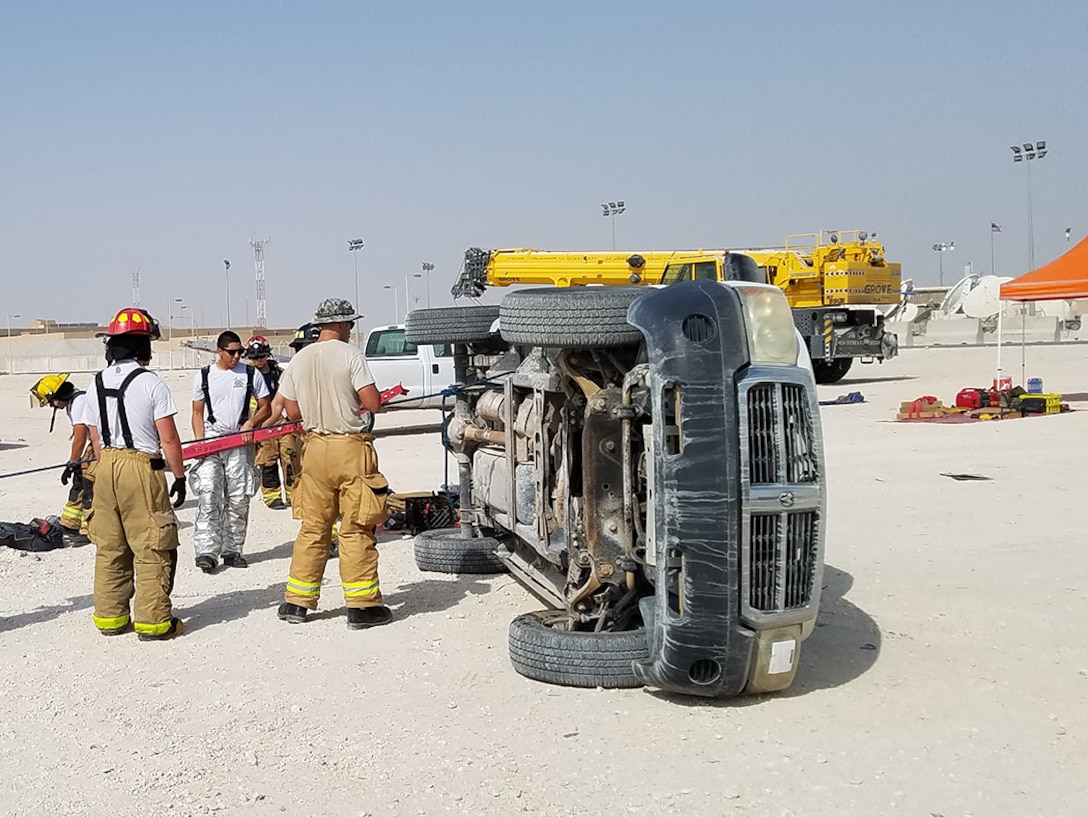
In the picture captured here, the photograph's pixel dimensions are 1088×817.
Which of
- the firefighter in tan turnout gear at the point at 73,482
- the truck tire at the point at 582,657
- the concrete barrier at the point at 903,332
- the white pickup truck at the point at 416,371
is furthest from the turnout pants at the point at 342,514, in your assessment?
the concrete barrier at the point at 903,332

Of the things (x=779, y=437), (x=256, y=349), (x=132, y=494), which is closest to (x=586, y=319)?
(x=779, y=437)

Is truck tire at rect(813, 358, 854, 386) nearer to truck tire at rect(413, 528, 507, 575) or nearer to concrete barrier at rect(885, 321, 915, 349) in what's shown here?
concrete barrier at rect(885, 321, 915, 349)

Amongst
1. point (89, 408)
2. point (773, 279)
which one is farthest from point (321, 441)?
point (773, 279)

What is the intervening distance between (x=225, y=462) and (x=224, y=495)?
0.26m

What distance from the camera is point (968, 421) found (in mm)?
16688

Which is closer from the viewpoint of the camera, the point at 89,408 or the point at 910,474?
the point at 89,408

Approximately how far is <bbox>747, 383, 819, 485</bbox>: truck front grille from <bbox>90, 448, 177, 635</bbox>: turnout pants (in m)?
3.58

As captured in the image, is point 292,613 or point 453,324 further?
point 453,324

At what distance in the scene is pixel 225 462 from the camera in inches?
352

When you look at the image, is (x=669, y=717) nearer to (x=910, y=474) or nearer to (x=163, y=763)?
(x=163, y=763)

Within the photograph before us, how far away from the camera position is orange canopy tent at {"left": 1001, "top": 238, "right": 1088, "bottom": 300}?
18641mm

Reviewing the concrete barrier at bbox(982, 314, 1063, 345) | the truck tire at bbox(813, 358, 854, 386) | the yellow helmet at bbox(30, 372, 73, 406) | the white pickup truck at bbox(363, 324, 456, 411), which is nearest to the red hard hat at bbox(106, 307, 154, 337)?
the yellow helmet at bbox(30, 372, 73, 406)

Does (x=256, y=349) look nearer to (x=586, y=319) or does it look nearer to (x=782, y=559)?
(x=586, y=319)

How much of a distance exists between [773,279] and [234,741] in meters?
22.2
